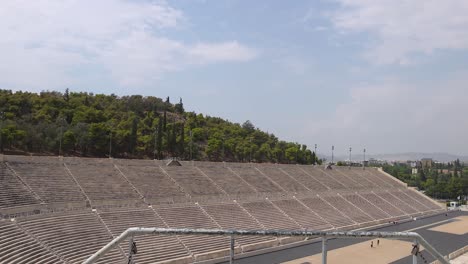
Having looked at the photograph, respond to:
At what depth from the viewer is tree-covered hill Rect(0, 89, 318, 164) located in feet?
143

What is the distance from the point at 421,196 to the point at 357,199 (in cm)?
1837

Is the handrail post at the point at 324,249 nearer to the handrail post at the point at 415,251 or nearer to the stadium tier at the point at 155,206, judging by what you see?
the handrail post at the point at 415,251

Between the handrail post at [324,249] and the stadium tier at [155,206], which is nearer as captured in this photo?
the handrail post at [324,249]

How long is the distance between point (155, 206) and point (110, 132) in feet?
69.1

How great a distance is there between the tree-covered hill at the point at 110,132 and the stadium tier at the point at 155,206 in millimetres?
12761

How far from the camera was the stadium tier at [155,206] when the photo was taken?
20484mm

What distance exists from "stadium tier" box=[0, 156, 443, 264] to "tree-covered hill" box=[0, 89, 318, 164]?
41.9ft

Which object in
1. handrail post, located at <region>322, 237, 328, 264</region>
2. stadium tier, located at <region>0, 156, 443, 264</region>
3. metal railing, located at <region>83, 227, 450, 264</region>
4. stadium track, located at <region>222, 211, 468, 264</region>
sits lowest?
stadium track, located at <region>222, 211, 468, 264</region>

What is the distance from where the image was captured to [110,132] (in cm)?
4625

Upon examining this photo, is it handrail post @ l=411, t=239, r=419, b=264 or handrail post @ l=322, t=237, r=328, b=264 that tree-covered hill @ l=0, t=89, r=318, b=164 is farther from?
handrail post @ l=411, t=239, r=419, b=264

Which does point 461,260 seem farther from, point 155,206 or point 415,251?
point 415,251

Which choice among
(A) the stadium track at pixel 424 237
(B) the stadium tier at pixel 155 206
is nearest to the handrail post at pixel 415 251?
(A) the stadium track at pixel 424 237

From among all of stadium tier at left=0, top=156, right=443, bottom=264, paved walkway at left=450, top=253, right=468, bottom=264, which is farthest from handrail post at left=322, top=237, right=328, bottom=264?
paved walkway at left=450, top=253, right=468, bottom=264

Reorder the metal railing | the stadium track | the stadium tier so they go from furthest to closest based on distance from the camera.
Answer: the stadium track
the stadium tier
the metal railing
